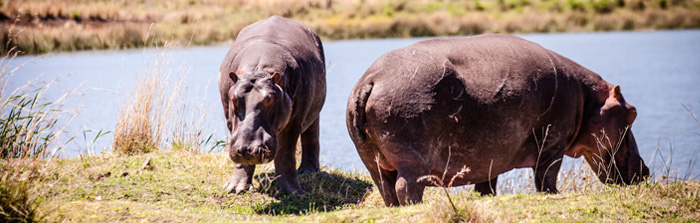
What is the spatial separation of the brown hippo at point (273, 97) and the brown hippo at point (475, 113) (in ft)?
2.28

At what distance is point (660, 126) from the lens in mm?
12219

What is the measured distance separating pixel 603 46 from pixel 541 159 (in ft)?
82.4

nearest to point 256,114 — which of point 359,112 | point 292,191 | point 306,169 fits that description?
point 359,112

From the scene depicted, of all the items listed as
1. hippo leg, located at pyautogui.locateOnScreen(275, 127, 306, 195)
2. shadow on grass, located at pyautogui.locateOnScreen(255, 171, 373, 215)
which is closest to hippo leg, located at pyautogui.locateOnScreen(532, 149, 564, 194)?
shadow on grass, located at pyautogui.locateOnScreen(255, 171, 373, 215)

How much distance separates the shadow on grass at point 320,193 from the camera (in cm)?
610

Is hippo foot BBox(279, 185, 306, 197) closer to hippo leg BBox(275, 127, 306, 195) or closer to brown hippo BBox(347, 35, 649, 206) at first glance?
hippo leg BBox(275, 127, 306, 195)

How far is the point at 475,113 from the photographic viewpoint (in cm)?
472

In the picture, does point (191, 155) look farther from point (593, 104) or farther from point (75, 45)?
point (75, 45)

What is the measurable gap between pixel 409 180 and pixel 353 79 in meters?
13.3

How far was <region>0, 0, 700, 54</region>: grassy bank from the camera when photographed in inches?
814

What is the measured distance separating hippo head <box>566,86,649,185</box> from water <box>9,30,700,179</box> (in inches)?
20.9

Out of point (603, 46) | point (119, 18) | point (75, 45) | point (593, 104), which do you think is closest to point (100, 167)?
point (593, 104)

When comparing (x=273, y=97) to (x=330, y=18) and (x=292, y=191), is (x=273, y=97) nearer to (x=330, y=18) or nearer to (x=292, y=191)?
(x=292, y=191)

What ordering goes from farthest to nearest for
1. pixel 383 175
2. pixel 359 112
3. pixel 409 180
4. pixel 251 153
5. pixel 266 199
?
pixel 266 199, pixel 383 175, pixel 251 153, pixel 359 112, pixel 409 180
